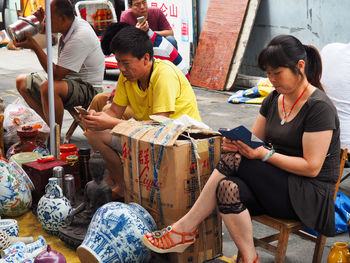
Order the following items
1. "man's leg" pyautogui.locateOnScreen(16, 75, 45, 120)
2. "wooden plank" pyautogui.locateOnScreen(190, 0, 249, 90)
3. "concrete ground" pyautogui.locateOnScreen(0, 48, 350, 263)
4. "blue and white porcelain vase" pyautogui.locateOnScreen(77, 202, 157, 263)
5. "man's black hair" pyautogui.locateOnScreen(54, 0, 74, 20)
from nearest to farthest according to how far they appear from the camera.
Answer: "blue and white porcelain vase" pyautogui.locateOnScreen(77, 202, 157, 263) < "concrete ground" pyautogui.locateOnScreen(0, 48, 350, 263) < "man's black hair" pyautogui.locateOnScreen(54, 0, 74, 20) < "man's leg" pyautogui.locateOnScreen(16, 75, 45, 120) < "wooden plank" pyautogui.locateOnScreen(190, 0, 249, 90)

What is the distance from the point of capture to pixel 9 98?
665 cm

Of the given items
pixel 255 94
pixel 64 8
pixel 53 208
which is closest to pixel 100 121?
pixel 53 208

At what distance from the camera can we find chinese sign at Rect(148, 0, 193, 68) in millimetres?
8148

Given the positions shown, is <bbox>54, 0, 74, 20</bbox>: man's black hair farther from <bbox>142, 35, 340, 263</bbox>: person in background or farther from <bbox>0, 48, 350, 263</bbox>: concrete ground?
<bbox>142, 35, 340, 263</bbox>: person in background

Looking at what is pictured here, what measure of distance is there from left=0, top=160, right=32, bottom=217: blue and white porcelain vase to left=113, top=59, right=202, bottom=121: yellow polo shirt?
0.80m

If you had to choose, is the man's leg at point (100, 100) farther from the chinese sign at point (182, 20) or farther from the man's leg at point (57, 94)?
the chinese sign at point (182, 20)

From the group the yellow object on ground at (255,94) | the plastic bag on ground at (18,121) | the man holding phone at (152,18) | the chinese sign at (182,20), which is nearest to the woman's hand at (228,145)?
the plastic bag on ground at (18,121)

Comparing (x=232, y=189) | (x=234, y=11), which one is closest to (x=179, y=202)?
(x=232, y=189)

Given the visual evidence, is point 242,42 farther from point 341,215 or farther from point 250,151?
point 250,151

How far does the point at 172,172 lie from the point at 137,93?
0.85 meters

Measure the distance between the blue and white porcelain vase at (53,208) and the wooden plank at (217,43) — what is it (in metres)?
4.86

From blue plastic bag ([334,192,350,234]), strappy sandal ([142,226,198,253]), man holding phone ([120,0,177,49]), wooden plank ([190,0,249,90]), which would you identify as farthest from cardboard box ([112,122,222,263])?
wooden plank ([190,0,249,90])

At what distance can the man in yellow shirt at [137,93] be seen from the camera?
298cm

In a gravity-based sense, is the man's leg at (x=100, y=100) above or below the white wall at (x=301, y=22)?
below
